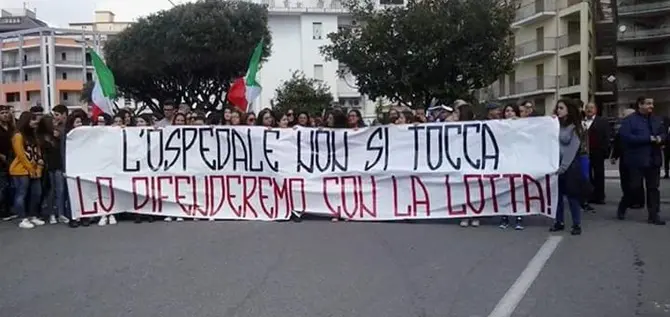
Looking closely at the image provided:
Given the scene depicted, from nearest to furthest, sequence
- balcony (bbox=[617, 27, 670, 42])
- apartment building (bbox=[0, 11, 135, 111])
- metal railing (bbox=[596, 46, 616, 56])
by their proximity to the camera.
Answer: balcony (bbox=[617, 27, 670, 42]) → metal railing (bbox=[596, 46, 616, 56]) → apartment building (bbox=[0, 11, 135, 111])

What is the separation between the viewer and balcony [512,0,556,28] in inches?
2203

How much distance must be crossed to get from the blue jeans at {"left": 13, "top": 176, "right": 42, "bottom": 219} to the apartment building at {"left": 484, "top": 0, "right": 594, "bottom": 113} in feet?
149

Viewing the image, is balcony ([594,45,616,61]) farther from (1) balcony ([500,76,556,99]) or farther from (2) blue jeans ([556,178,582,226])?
(2) blue jeans ([556,178,582,226])

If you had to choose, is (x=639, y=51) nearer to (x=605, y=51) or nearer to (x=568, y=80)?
(x=605, y=51)

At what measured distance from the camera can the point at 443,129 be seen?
421 inches

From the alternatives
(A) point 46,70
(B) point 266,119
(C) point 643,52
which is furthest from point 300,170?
(A) point 46,70

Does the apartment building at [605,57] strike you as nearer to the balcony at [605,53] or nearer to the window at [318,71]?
the balcony at [605,53]

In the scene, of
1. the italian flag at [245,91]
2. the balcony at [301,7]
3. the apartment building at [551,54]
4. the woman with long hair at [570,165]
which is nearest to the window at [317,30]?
the balcony at [301,7]

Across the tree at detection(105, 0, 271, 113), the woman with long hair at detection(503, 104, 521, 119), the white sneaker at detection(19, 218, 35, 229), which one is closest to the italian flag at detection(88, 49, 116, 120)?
the white sneaker at detection(19, 218, 35, 229)

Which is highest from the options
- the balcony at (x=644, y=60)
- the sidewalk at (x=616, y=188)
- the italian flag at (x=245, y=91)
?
the balcony at (x=644, y=60)

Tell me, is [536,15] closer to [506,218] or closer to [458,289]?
[506,218]

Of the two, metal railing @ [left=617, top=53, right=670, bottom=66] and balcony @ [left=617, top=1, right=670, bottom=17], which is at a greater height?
balcony @ [left=617, top=1, right=670, bottom=17]

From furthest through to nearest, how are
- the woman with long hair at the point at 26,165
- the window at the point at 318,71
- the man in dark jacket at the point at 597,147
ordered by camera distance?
the window at the point at 318,71 < the man in dark jacket at the point at 597,147 < the woman with long hair at the point at 26,165

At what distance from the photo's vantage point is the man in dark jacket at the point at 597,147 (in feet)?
41.6
